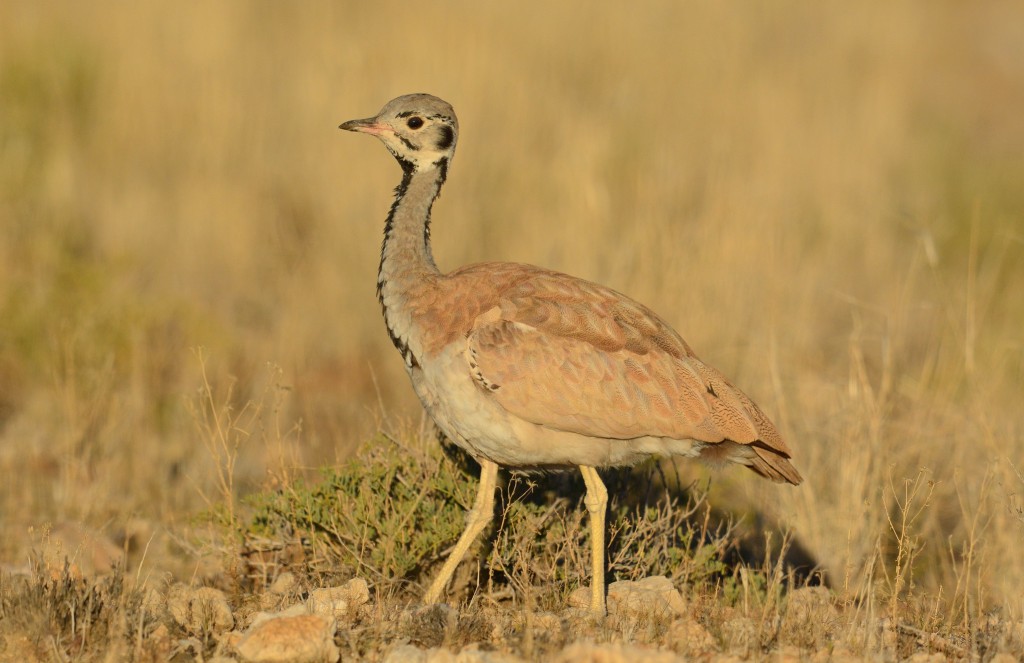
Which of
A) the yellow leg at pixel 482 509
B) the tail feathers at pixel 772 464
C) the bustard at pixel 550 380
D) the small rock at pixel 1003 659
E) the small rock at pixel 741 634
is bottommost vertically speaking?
the small rock at pixel 741 634

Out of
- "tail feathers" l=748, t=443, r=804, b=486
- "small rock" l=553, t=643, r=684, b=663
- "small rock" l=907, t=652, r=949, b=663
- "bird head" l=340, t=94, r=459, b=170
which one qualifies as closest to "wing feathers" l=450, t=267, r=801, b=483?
"tail feathers" l=748, t=443, r=804, b=486

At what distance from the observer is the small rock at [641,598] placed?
430 centimetres

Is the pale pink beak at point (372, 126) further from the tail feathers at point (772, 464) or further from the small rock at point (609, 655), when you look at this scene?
the small rock at point (609, 655)

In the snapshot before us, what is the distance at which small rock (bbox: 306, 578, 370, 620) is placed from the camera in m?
4.07

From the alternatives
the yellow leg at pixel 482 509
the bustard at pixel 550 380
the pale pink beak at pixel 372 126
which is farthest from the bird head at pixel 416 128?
the yellow leg at pixel 482 509

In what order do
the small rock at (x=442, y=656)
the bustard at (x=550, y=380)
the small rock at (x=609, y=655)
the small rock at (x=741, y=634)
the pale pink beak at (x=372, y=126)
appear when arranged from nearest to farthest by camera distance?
1. the small rock at (x=609, y=655)
2. the small rock at (x=442, y=656)
3. the small rock at (x=741, y=634)
4. the bustard at (x=550, y=380)
5. the pale pink beak at (x=372, y=126)

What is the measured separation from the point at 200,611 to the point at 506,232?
4904 millimetres

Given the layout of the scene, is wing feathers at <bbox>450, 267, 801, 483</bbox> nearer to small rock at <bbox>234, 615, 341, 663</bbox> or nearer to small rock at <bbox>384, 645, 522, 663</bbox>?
small rock at <bbox>384, 645, 522, 663</bbox>

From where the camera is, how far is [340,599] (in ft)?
13.7

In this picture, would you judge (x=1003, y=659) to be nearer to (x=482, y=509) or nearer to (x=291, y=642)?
(x=482, y=509)

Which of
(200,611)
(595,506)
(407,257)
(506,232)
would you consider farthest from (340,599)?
(506,232)

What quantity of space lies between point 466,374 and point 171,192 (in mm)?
5579

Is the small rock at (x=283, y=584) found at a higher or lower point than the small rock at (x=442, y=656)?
lower

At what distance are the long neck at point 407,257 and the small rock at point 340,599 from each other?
0.83 meters
